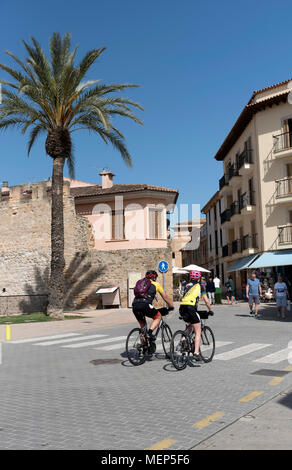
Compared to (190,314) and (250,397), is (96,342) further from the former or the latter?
(250,397)

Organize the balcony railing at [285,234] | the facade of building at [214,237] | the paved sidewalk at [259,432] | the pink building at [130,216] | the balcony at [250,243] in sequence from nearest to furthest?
the paved sidewalk at [259,432] → the balcony railing at [285,234] → the pink building at [130,216] → the balcony at [250,243] → the facade of building at [214,237]

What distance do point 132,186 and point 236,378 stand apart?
1082 inches

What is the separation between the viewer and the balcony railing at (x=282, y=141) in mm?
32094

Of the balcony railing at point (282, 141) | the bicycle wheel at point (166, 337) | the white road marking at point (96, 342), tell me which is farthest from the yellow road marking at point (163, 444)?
the balcony railing at point (282, 141)

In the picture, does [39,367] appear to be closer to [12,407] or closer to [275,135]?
[12,407]

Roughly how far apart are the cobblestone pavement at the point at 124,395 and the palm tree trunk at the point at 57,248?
937 cm

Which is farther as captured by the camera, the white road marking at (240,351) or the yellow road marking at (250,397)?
the white road marking at (240,351)

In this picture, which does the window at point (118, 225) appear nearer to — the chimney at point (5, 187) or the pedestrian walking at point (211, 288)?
the pedestrian walking at point (211, 288)

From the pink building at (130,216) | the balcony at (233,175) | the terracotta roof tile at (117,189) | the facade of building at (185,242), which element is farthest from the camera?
the facade of building at (185,242)

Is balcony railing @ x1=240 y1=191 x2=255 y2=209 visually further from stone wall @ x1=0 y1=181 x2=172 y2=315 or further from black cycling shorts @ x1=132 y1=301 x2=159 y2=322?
black cycling shorts @ x1=132 y1=301 x2=159 y2=322

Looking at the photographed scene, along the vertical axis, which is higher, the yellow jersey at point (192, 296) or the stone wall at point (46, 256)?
the stone wall at point (46, 256)

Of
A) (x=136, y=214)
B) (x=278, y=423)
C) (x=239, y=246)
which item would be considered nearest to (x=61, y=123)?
(x=136, y=214)

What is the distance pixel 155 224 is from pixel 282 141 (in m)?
10.7

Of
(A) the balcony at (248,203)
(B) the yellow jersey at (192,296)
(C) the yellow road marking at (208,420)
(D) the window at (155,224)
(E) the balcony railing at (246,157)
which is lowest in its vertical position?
(C) the yellow road marking at (208,420)
